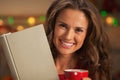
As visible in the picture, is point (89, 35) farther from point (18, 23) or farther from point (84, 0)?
point (18, 23)

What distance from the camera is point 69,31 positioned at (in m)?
1.22

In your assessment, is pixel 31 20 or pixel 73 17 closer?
pixel 73 17

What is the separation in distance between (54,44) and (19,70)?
0.39 metres

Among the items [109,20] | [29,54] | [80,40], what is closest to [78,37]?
[80,40]

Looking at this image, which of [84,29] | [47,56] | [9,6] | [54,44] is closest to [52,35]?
[54,44]

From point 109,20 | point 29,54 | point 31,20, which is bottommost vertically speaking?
point 29,54

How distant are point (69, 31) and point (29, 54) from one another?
0.29 metres

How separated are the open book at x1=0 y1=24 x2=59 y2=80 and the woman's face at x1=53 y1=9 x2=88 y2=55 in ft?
0.85

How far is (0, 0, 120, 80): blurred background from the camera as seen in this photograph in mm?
3232

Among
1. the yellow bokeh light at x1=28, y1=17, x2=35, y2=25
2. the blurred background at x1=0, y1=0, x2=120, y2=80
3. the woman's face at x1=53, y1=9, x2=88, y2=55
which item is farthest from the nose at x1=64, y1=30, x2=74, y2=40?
the yellow bokeh light at x1=28, y1=17, x2=35, y2=25

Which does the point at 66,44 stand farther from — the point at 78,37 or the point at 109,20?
the point at 109,20

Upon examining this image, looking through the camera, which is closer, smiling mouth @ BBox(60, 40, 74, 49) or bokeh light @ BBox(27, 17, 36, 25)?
smiling mouth @ BBox(60, 40, 74, 49)

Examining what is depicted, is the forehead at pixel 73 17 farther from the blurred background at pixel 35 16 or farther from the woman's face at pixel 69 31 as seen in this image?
the blurred background at pixel 35 16

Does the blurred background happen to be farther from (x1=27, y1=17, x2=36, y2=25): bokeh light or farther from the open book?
the open book
